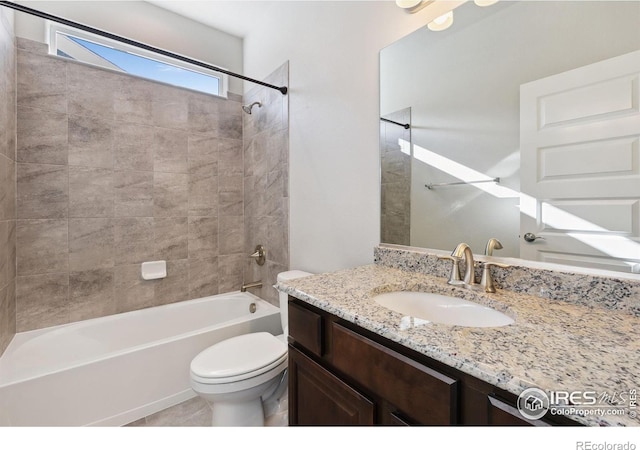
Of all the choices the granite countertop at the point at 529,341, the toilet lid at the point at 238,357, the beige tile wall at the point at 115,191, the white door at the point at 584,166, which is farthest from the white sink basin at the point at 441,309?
the beige tile wall at the point at 115,191

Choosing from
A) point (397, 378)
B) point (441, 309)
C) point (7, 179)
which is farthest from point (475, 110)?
point (7, 179)

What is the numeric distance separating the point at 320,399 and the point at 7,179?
2164mm

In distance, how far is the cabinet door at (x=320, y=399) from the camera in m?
0.79

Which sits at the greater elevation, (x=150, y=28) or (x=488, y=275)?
(x=150, y=28)

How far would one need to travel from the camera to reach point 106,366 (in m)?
1.56

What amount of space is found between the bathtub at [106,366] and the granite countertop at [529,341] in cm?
126

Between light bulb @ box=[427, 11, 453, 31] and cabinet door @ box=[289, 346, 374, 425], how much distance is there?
4.67 ft

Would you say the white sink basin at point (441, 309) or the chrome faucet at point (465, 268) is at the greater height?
the chrome faucet at point (465, 268)

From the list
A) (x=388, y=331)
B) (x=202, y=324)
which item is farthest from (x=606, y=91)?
(x=202, y=324)

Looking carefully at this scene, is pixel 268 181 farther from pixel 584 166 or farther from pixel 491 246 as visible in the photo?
pixel 584 166

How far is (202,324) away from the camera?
243 cm

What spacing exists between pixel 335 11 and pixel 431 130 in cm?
98

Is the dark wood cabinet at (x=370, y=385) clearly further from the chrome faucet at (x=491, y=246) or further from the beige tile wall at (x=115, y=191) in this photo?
the beige tile wall at (x=115, y=191)
